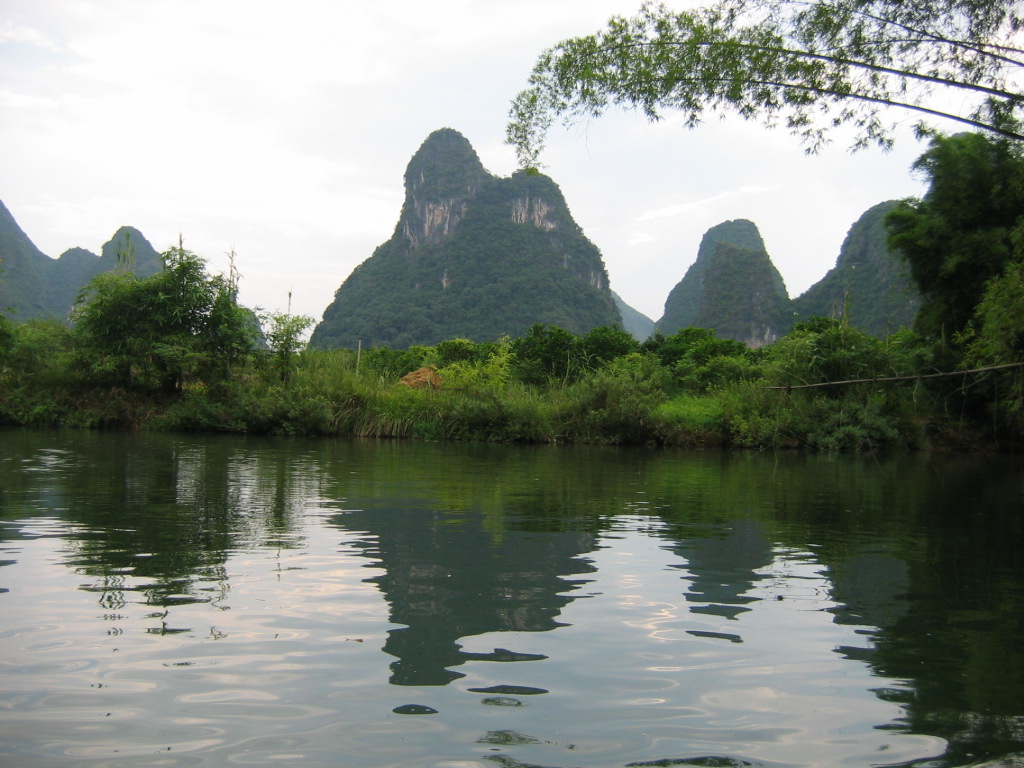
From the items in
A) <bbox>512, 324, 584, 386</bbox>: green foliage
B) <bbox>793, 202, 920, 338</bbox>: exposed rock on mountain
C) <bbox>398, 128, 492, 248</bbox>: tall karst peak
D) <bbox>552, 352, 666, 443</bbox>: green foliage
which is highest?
<bbox>398, 128, 492, 248</bbox>: tall karst peak

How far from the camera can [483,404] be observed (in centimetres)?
2283

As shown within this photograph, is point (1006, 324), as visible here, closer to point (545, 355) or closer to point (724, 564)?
point (724, 564)

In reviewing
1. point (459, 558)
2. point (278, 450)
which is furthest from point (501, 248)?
point (459, 558)

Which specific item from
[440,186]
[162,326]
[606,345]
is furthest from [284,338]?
[440,186]

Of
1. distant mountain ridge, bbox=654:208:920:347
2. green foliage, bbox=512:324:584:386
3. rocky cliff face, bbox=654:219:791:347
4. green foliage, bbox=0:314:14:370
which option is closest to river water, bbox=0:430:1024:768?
green foliage, bbox=0:314:14:370

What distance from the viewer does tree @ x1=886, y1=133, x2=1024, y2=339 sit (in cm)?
1969

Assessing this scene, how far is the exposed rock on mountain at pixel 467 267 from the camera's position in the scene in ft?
317

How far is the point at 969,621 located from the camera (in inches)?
160

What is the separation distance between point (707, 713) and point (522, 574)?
2.18 meters

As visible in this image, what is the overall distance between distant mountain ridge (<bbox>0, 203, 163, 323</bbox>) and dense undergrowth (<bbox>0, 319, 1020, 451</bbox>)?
4396 centimetres

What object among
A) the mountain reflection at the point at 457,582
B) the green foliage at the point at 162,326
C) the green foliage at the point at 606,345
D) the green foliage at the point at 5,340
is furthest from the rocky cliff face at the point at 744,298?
the mountain reflection at the point at 457,582

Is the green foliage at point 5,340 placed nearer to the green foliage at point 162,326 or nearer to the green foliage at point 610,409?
the green foliage at point 162,326

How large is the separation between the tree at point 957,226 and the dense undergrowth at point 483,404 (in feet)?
5.35

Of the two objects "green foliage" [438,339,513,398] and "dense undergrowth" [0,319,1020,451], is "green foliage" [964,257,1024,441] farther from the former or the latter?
"green foliage" [438,339,513,398]
